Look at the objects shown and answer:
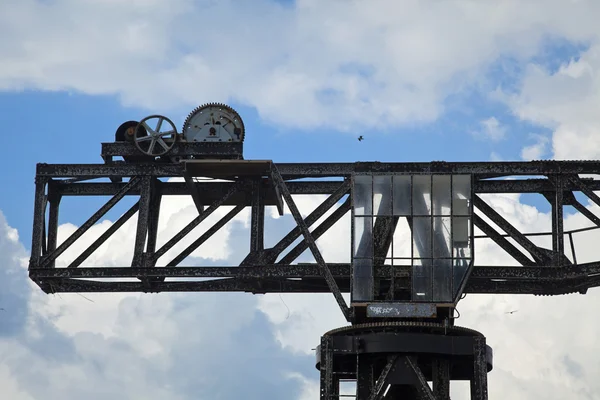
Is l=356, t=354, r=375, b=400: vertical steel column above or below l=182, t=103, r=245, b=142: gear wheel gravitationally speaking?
below

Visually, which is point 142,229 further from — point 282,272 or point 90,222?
point 282,272

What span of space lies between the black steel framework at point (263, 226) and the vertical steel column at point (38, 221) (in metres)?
0.03

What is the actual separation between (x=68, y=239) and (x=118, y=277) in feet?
7.09

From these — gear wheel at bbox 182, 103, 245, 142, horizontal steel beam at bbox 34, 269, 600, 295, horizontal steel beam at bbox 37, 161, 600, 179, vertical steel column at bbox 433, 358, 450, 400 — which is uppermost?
gear wheel at bbox 182, 103, 245, 142

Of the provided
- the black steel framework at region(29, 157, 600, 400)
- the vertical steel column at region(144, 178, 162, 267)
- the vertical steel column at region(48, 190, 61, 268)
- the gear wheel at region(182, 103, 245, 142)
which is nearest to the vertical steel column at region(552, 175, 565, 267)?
the black steel framework at region(29, 157, 600, 400)

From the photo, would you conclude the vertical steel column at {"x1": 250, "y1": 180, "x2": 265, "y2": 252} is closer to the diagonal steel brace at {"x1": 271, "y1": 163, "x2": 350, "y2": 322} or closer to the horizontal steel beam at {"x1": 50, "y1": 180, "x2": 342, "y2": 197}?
the horizontal steel beam at {"x1": 50, "y1": 180, "x2": 342, "y2": 197}

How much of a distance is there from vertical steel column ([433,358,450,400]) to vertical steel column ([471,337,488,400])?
2.69 ft

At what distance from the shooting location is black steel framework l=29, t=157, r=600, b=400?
55500mm

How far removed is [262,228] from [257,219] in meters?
0.37

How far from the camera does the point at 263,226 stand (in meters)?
57.0

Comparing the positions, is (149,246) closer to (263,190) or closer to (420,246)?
(263,190)

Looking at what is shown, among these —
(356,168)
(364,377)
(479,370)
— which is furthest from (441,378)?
(356,168)

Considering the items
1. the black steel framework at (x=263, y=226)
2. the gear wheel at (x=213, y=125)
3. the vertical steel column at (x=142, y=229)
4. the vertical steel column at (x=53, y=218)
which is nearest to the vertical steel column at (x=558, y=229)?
the black steel framework at (x=263, y=226)

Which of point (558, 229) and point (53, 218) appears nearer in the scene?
point (558, 229)
